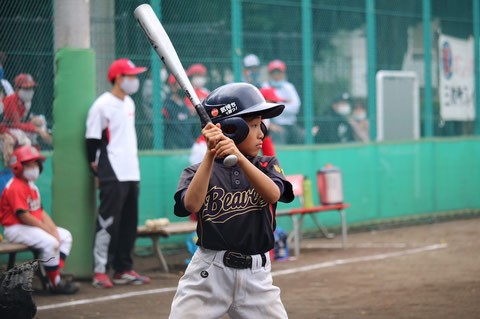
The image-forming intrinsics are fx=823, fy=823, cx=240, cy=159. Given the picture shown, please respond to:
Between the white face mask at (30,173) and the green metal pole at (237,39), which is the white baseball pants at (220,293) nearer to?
→ the white face mask at (30,173)

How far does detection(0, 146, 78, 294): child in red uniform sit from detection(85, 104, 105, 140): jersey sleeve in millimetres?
611

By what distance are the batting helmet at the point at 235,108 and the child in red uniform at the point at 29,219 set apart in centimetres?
408

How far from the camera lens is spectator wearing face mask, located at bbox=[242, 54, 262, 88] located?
36.1 ft

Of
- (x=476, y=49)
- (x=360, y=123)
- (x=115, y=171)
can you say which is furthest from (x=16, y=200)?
(x=476, y=49)

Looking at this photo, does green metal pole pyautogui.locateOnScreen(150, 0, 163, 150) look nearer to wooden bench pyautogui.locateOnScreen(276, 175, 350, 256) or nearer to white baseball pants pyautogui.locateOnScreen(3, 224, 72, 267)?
wooden bench pyautogui.locateOnScreen(276, 175, 350, 256)

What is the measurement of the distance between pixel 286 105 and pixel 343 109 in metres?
1.37

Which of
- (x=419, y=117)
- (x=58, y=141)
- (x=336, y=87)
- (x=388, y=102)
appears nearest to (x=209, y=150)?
(x=58, y=141)

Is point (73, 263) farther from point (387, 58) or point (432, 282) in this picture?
point (387, 58)

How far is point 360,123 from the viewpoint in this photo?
41.5 ft

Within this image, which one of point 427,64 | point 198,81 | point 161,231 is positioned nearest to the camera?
point 161,231

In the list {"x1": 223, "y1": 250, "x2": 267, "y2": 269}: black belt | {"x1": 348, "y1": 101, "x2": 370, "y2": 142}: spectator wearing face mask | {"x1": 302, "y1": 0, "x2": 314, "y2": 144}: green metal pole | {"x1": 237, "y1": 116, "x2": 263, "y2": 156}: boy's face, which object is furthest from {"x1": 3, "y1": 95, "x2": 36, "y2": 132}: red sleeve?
{"x1": 348, "y1": 101, "x2": 370, "y2": 142}: spectator wearing face mask

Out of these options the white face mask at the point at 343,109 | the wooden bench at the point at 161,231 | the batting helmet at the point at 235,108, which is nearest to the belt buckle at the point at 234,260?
the batting helmet at the point at 235,108

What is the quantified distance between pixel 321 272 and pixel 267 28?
3.97 meters

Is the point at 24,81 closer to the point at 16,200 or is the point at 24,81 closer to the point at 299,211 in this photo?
the point at 16,200
